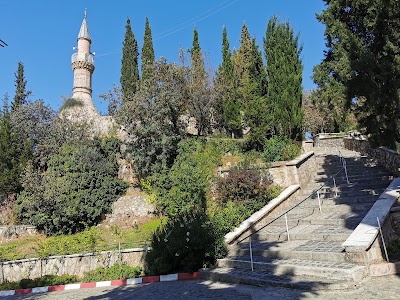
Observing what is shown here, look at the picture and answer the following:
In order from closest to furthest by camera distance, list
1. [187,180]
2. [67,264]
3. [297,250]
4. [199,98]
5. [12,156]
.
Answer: [297,250] < [67,264] < [187,180] < [12,156] < [199,98]

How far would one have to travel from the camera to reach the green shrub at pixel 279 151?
1544cm

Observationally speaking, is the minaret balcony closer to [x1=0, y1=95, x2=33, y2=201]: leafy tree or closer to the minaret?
the minaret

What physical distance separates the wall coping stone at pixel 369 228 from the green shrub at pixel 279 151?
23.4ft

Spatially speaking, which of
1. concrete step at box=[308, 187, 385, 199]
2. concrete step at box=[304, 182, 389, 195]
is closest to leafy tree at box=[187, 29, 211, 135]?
concrete step at box=[304, 182, 389, 195]

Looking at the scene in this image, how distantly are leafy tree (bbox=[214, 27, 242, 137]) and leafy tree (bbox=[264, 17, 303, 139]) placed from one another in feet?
14.3

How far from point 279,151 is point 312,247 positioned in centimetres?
881

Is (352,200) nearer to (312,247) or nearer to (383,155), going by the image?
(312,247)

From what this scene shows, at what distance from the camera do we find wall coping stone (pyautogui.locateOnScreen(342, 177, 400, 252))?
5.96 m

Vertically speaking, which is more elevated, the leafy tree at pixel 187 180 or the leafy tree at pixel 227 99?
the leafy tree at pixel 227 99

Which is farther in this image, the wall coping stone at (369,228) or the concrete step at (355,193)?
the concrete step at (355,193)

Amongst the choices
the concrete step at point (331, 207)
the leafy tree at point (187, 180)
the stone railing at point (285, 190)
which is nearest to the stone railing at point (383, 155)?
the stone railing at point (285, 190)

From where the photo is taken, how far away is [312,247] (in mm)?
7246

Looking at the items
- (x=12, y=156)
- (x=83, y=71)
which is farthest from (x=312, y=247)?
(x=83, y=71)

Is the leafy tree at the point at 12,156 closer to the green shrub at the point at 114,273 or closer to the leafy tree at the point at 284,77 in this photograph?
the green shrub at the point at 114,273
